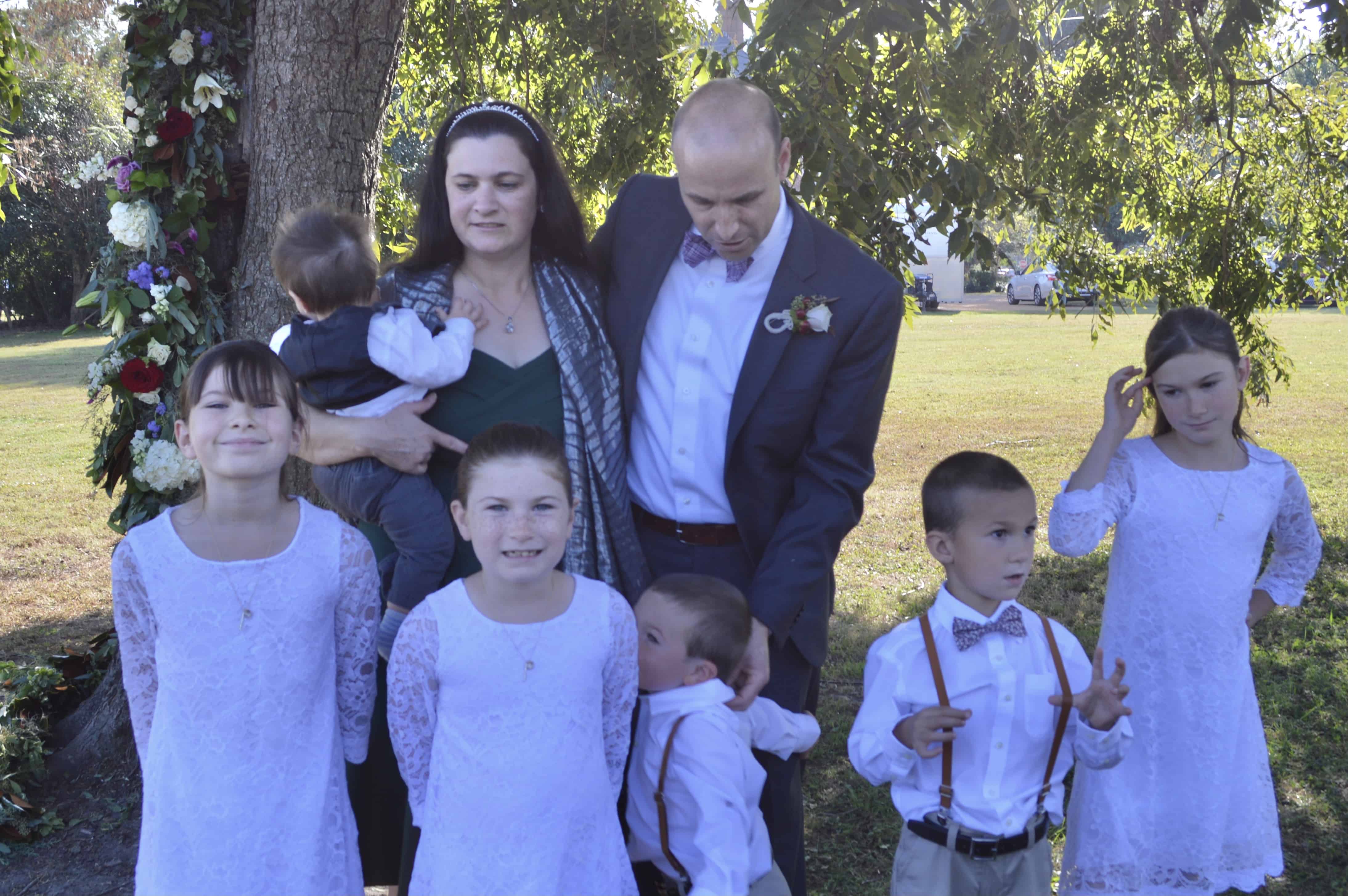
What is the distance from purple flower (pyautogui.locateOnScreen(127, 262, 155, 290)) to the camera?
12.6ft

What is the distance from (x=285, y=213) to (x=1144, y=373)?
9.22ft

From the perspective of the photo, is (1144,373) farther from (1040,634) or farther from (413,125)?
(413,125)

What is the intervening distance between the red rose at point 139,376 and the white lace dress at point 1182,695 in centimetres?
297

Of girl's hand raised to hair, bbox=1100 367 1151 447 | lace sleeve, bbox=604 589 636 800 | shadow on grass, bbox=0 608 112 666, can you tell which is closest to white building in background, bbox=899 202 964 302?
shadow on grass, bbox=0 608 112 666

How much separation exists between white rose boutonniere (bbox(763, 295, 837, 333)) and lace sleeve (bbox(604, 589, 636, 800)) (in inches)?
27.2

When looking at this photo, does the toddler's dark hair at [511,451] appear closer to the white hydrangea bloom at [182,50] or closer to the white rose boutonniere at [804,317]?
the white rose boutonniere at [804,317]

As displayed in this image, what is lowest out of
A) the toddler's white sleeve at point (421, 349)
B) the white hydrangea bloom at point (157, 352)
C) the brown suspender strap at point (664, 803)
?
the brown suspender strap at point (664, 803)

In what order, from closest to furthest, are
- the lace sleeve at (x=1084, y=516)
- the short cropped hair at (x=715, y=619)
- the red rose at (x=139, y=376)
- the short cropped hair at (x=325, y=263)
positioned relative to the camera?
the short cropped hair at (x=715, y=619)
the short cropped hair at (x=325, y=263)
the lace sleeve at (x=1084, y=516)
the red rose at (x=139, y=376)

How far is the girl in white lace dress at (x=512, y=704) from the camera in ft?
6.93

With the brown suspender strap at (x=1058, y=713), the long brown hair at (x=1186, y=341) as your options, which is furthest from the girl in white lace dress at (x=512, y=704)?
the long brown hair at (x=1186, y=341)

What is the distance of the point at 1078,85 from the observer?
529 centimetres

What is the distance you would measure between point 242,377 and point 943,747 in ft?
5.24

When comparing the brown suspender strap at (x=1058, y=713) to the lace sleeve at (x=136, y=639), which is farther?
the brown suspender strap at (x=1058, y=713)

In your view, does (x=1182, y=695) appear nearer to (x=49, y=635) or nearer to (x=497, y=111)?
(x=497, y=111)
